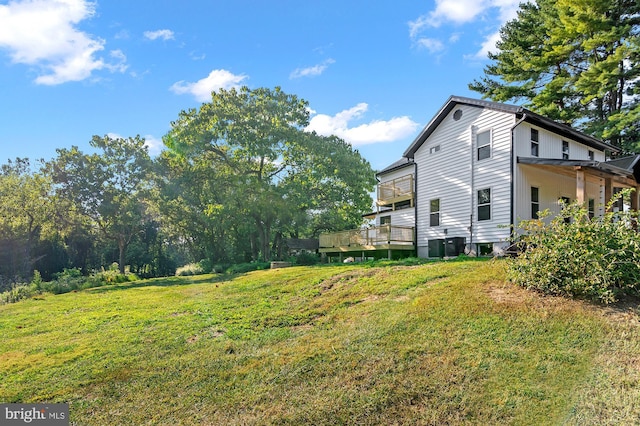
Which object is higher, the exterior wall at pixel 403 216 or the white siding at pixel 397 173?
the white siding at pixel 397 173

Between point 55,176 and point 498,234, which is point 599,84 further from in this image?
point 55,176

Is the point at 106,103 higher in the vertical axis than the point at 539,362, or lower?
higher

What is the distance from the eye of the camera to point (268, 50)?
13414mm

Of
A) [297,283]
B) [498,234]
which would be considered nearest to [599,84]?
[498,234]

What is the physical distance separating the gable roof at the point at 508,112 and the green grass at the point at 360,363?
8.90m

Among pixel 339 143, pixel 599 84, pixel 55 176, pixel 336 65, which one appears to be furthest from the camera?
pixel 55 176

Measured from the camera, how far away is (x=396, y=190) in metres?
19.8

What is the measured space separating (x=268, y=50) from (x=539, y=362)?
12279 mm

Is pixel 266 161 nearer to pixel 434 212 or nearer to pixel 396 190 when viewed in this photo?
pixel 396 190

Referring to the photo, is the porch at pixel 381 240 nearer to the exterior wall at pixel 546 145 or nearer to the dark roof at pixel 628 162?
the exterior wall at pixel 546 145

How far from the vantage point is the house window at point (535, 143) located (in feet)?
49.3

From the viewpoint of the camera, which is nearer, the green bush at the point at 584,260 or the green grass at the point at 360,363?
the green grass at the point at 360,363

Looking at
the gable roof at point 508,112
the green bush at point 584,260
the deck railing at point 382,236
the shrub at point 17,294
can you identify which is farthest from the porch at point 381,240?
the shrub at point 17,294

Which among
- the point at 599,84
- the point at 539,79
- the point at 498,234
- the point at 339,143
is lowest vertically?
the point at 498,234
